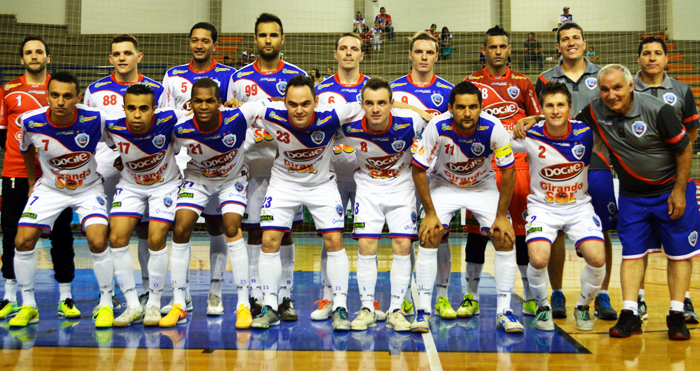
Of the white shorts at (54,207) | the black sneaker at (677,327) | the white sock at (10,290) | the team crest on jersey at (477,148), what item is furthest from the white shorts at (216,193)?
the black sneaker at (677,327)

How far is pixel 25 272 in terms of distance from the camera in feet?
15.2

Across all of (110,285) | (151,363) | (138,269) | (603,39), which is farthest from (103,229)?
(603,39)

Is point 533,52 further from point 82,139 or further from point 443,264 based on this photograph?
point 82,139

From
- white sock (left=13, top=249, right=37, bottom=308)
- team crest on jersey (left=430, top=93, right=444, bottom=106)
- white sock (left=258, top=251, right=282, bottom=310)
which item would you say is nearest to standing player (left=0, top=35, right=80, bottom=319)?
white sock (left=13, top=249, right=37, bottom=308)

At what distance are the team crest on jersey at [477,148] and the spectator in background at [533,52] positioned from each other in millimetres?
14597

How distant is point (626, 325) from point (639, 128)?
148 cm

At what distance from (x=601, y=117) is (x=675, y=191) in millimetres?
775

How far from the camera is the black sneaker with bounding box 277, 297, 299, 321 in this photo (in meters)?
4.67

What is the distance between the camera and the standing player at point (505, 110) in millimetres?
5020

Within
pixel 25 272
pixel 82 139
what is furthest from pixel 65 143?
pixel 25 272

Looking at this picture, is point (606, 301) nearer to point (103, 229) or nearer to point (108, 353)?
point (108, 353)

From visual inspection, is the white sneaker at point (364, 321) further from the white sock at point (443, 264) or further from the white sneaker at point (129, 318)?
the white sneaker at point (129, 318)

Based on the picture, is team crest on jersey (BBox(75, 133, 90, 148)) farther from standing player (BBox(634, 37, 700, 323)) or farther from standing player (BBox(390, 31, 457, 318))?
standing player (BBox(634, 37, 700, 323))

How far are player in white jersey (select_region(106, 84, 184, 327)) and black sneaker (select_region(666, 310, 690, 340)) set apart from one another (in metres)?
3.91
